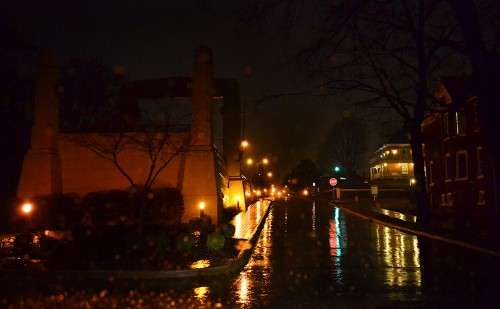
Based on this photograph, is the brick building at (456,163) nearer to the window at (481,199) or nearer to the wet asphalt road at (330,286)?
the window at (481,199)

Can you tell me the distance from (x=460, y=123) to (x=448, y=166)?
4.11m

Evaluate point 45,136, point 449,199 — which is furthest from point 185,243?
point 449,199

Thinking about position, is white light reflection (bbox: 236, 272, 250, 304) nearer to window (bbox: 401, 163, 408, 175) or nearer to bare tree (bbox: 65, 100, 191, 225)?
bare tree (bbox: 65, 100, 191, 225)

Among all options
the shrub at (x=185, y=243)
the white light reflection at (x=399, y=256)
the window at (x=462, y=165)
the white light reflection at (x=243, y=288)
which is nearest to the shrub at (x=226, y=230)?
the shrub at (x=185, y=243)

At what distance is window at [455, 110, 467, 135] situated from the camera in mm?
36031

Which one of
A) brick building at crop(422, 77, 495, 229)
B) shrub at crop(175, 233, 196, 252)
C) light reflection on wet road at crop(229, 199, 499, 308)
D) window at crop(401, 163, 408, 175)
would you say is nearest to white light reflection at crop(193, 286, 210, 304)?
light reflection on wet road at crop(229, 199, 499, 308)

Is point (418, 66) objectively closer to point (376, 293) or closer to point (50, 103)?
point (376, 293)

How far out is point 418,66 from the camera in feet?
77.8

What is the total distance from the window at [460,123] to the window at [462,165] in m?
1.39

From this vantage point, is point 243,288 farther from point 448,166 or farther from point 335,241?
point 448,166

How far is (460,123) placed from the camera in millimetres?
36625

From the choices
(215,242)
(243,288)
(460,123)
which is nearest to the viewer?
(243,288)

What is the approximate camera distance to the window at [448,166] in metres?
38.6

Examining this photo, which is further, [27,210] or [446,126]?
[446,126]
